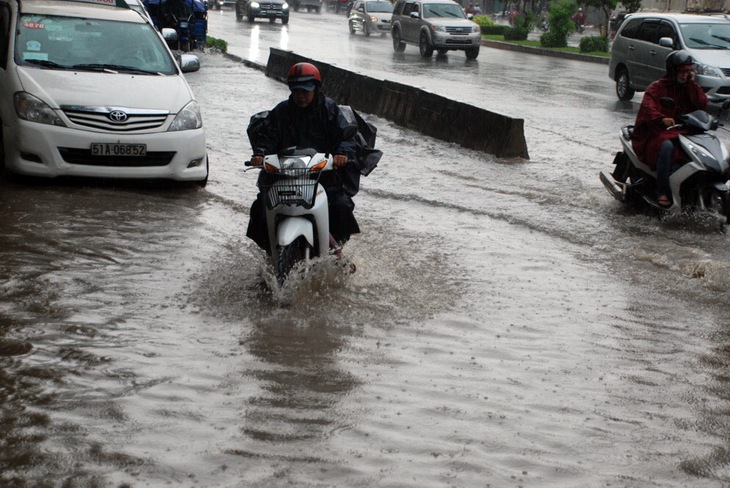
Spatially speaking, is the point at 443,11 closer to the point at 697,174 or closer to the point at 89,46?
the point at 89,46

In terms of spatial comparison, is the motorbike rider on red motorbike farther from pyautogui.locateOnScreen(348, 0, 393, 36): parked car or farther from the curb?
pyautogui.locateOnScreen(348, 0, 393, 36): parked car

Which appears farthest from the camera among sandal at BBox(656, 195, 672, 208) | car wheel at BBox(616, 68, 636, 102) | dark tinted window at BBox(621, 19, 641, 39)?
dark tinted window at BBox(621, 19, 641, 39)

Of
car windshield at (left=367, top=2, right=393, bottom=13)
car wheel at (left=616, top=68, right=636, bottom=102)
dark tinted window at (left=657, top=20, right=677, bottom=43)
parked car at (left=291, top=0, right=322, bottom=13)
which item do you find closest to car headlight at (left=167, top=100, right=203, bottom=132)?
dark tinted window at (left=657, top=20, right=677, bottom=43)

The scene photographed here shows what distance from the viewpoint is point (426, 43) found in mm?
35562

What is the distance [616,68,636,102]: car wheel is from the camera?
2259cm

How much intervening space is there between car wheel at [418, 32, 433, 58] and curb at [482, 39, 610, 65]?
4.85 metres

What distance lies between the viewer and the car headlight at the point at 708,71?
20094 mm

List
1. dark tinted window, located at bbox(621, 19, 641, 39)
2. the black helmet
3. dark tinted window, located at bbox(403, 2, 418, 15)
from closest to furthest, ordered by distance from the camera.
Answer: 1. the black helmet
2. dark tinted window, located at bbox(621, 19, 641, 39)
3. dark tinted window, located at bbox(403, 2, 418, 15)

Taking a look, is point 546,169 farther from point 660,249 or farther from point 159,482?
point 159,482

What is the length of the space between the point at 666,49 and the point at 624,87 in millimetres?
1456

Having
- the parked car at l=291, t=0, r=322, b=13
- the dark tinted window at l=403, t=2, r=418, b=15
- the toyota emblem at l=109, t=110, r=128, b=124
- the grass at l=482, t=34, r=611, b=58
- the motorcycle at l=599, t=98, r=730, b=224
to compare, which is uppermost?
the toyota emblem at l=109, t=110, r=128, b=124

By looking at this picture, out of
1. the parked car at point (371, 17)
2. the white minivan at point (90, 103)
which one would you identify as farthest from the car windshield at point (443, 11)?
the white minivan at point (90, 103)

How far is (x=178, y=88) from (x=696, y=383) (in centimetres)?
622

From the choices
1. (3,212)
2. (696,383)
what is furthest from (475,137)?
(696,383)
